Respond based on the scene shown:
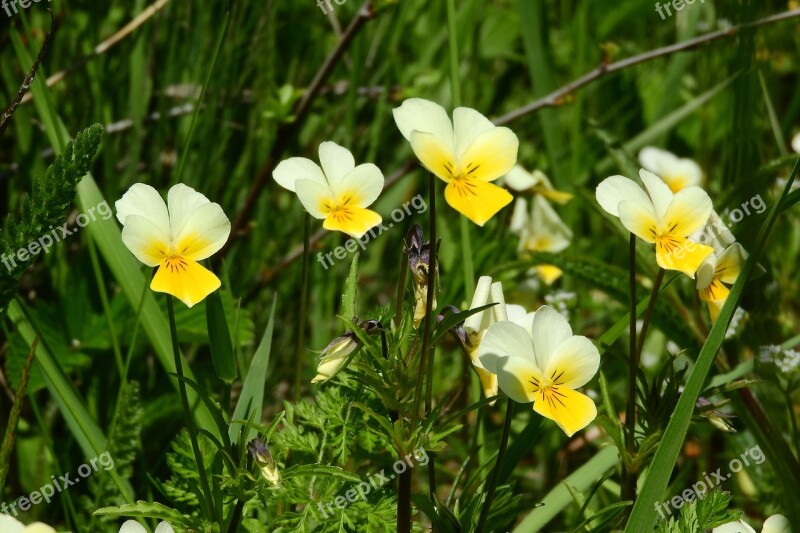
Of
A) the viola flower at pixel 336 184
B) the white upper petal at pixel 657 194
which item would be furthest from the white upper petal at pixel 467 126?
the white upper petal at pixel 657 194

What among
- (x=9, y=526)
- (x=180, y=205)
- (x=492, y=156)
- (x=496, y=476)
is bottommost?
(x=496, y=476)

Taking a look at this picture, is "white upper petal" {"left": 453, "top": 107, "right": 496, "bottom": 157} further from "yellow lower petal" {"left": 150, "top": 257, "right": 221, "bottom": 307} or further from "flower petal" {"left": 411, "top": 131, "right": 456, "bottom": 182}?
"yellow lower petal" {"left": 150, "top": 257, "right": 221, "bottom": 307}

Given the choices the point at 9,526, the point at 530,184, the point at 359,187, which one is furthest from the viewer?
the point at 530,184

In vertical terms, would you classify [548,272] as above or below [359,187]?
below

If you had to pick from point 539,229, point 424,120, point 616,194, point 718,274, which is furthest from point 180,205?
point 539,229

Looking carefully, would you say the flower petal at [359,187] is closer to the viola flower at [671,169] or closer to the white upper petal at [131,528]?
the white upper petal at [131,528]

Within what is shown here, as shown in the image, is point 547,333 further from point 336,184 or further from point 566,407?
point 336,184

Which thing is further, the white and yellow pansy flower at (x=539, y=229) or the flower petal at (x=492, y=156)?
the white and yellow pansy flower at (x=539, y=229)
